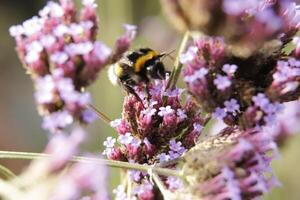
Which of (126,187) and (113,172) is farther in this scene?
(113,172)

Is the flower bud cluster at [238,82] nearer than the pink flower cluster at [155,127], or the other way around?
the flower bud cluster at [238,82]

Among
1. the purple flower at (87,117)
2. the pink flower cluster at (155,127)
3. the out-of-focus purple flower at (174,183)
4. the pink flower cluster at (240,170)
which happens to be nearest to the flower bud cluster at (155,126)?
the pink flower cluster at (155,127)

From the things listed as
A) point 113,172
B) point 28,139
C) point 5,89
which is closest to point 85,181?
point 113,172

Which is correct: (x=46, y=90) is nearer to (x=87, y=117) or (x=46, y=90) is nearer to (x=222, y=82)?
(x=87, y=117)

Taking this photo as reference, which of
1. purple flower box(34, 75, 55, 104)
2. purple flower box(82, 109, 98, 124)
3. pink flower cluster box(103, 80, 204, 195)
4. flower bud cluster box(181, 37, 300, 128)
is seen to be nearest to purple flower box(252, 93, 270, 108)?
flower bud cluster box(181, 37, 300, 128)

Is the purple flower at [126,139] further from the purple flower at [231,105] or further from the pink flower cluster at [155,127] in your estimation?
the purple flower at [231,105]

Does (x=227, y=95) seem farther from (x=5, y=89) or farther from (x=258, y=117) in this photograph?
(x=5, y=89)
